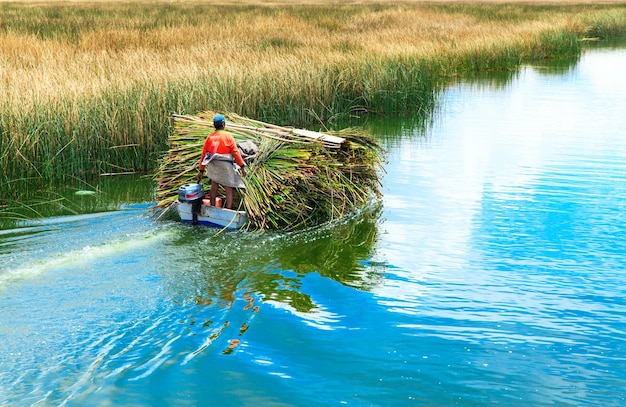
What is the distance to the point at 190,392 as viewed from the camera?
671cm

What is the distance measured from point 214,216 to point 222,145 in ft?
3.26

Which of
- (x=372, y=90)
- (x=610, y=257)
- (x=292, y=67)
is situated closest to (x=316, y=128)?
(x=292, y=67)

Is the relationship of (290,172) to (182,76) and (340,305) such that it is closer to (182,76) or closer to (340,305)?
(340,305)

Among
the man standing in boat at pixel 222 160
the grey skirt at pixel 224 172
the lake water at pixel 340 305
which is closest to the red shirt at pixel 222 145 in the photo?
the man standing in boat at pixel 222 160

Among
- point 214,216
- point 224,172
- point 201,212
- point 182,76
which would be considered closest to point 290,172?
point 224,172

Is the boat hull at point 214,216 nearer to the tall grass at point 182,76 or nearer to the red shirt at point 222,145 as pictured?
the red shirt at point 222,145

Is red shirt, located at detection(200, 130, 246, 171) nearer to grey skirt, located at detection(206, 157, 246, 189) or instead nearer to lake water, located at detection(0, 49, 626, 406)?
grey skirt, located at detection(206, 157, 246, 189)

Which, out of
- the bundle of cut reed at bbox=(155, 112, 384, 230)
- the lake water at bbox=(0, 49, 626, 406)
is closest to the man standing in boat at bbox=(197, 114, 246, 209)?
the bundle of cut reed at bbox=(155, 112, 384, 230)

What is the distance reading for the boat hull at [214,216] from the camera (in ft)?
35.4

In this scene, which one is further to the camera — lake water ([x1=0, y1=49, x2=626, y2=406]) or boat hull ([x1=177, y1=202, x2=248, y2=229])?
boat hull ([x1=177, y1=202, x2=248, y2=229])

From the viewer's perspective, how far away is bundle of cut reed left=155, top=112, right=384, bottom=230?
35.7ft

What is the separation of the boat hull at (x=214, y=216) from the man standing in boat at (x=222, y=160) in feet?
0.73

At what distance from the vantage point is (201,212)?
11.0 metres

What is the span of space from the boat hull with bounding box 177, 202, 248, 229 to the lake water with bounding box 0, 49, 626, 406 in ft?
0.73
